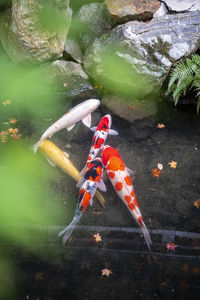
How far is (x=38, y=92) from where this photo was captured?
7012 millimetres

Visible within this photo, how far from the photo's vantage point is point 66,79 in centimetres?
714

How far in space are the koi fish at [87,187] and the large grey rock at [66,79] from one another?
9.38 ft

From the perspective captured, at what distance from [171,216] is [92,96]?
12.2 ft

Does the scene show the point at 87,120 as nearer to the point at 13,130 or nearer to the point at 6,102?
the point at 13,130

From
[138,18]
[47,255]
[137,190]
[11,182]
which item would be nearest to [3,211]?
[11,182]

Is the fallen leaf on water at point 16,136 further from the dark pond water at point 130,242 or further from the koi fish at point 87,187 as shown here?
the koi fish at point 87,187

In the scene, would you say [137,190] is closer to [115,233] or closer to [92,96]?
[115,233]

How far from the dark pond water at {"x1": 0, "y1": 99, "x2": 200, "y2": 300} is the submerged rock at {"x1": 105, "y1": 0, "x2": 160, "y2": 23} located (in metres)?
3.28

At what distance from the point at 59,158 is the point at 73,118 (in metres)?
1.16

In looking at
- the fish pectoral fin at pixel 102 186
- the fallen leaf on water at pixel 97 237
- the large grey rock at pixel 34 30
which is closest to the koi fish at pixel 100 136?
the fish pectoral fin at pixel 102 186

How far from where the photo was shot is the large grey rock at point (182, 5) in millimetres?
6824

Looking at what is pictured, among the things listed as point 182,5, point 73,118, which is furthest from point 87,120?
point 182,5

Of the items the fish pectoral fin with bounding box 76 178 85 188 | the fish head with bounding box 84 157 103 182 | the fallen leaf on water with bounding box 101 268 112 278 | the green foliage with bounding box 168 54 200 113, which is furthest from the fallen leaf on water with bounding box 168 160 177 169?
the fallen leaf on water with bounding box 101 268 112 278

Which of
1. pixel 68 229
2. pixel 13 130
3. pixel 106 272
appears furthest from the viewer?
pixel 13 130
